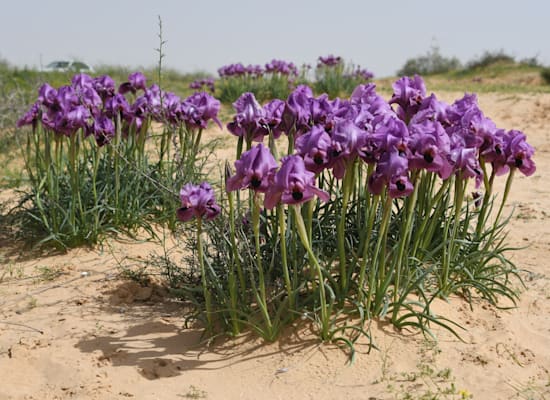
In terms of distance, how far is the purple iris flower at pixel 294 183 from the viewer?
245cm

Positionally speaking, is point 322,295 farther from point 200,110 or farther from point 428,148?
point 200,110

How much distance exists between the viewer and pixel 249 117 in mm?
3135

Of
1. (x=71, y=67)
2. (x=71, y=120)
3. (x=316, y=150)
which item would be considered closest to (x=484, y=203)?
(x=316, y=150)

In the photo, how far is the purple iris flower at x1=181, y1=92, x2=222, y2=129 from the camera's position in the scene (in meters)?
4.12

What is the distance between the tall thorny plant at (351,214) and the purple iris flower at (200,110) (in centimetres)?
93

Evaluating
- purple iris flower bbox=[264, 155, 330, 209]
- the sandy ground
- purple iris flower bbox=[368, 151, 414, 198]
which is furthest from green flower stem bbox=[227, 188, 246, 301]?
purple iris flower bbox=[368, 151, 414, 198]

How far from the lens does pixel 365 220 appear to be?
3355 millimetres

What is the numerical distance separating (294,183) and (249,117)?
79 centimetres

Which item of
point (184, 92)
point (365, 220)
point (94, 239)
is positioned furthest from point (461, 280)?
point (184, 92)

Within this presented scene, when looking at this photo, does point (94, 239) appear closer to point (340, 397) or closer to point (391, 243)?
point (391, 243)

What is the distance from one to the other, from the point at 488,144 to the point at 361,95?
67cm

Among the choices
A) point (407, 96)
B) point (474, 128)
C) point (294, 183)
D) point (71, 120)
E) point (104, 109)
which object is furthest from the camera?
point (104, 109)

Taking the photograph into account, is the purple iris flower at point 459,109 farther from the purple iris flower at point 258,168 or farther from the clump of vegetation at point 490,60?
the clump of vegetation at point 490,60

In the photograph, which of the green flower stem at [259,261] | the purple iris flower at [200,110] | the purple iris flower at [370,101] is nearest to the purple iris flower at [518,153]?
the purple iris flower at [370,101]
